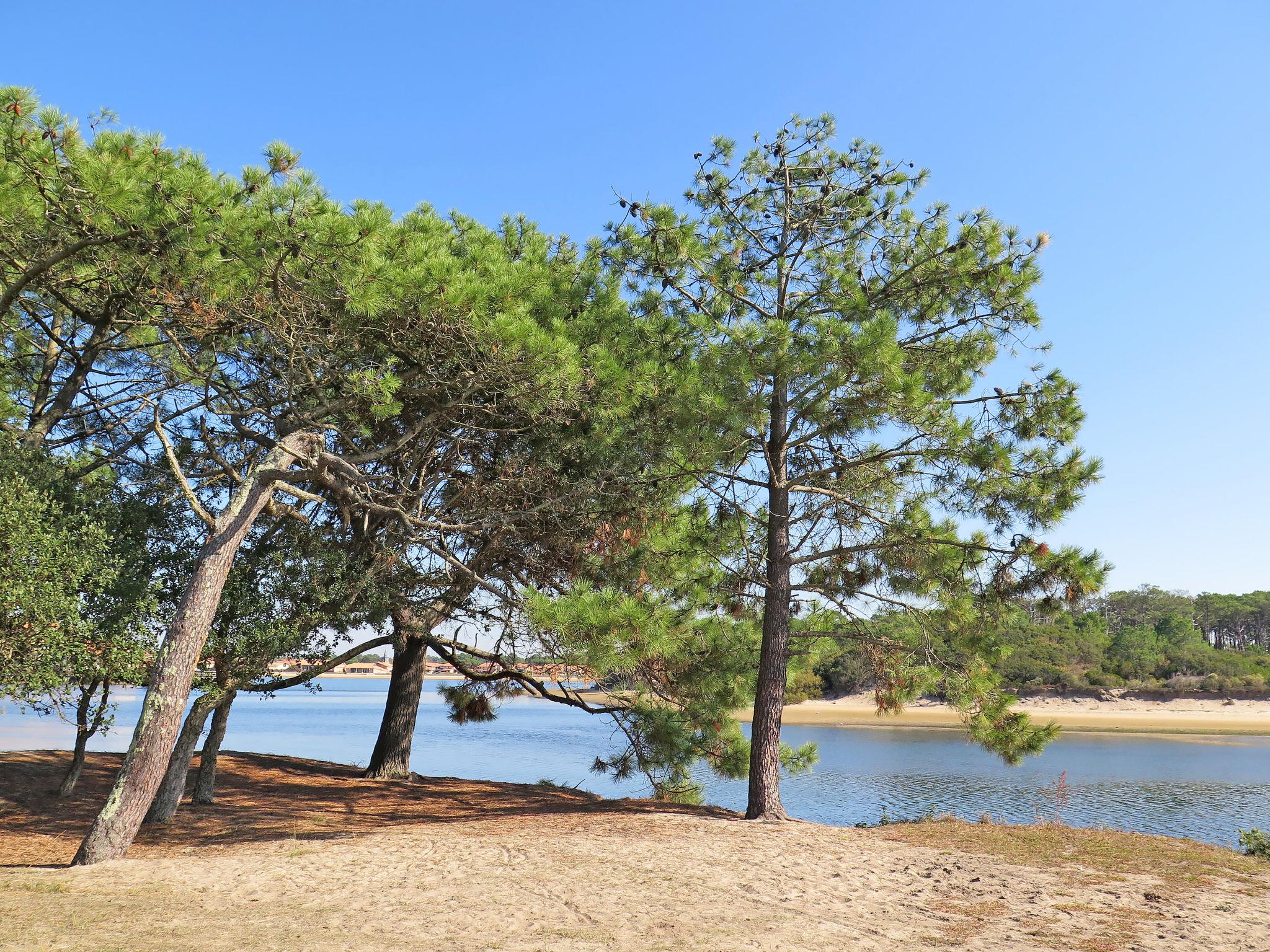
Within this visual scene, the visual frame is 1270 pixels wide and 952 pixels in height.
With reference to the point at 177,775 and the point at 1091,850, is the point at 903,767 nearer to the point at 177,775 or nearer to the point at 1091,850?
the point at 1091,850

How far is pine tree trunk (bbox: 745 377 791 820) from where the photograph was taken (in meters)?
8.91

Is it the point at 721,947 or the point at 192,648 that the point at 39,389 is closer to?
the point at 192,648

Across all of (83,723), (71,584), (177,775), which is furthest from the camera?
(83,723)

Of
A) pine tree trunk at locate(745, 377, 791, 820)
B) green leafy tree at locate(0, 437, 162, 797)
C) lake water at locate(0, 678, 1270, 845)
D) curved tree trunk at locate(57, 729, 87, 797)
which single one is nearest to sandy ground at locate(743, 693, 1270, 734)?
lake water at locate(0, 678, 1270, 845)

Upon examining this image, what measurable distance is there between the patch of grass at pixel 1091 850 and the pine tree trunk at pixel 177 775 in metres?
7.29

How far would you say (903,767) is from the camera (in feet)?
79.4

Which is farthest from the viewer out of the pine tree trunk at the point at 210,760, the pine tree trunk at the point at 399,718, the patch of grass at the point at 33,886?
the pine tree trunk at the point at 399,718

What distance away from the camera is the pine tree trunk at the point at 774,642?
29.2 feet

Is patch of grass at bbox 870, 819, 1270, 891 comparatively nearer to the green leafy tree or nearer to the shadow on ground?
the shadow on ground

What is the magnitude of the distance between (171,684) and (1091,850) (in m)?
8.47

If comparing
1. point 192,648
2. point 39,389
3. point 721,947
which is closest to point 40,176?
point 39,389

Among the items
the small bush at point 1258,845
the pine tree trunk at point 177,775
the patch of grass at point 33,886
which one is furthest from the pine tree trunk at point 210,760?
the small bush at point 1258,845

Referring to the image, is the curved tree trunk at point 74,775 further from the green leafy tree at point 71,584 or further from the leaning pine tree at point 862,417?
the leaning pine tree at point 862,417

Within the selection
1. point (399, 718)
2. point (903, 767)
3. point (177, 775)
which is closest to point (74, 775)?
point (177, 775)
